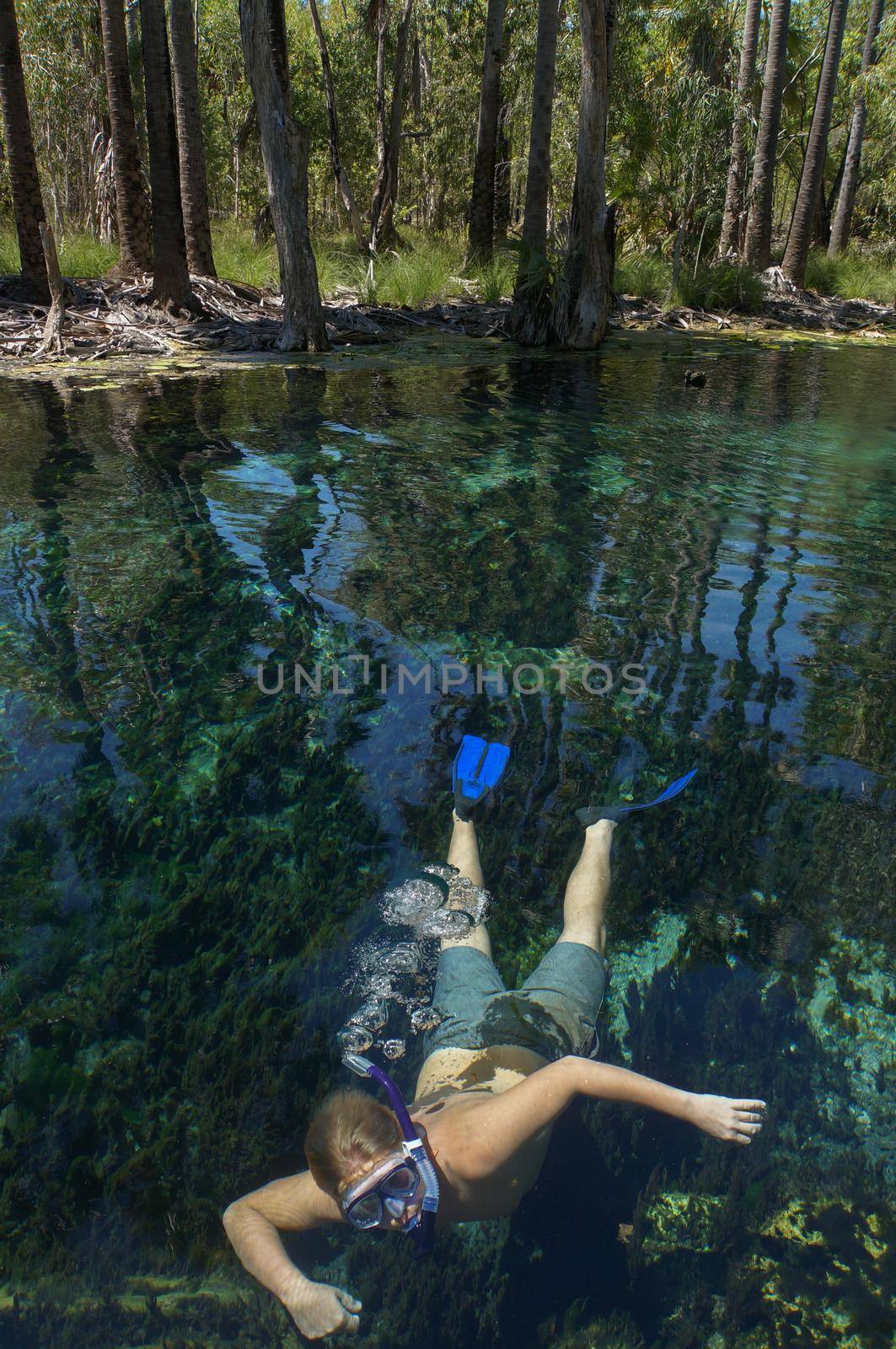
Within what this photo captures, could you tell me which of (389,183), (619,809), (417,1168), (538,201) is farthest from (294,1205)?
(389,183)

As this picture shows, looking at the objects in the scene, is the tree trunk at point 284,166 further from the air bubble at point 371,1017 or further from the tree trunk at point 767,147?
the tree trunk at point 767,147

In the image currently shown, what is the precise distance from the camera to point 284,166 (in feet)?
37.2

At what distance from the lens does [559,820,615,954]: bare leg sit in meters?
3.22

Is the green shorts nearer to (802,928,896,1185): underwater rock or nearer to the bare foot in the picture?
the bare foot

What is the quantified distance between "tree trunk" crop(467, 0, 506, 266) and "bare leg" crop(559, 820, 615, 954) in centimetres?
1727

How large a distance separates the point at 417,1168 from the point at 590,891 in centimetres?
119

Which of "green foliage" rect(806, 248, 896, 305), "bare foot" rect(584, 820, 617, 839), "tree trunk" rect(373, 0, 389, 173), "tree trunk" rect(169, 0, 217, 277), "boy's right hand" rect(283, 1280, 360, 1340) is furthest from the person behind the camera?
"green foliage" rect(806, 248, 896, 305)

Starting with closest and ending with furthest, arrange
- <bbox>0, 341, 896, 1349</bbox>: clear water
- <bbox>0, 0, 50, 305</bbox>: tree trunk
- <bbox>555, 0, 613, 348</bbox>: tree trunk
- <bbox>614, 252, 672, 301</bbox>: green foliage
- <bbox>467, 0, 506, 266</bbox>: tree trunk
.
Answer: <bbox>0, 341, 896, 1349</bbox>: clear water, <bbox>555, 0, 613, 348</bbox>: tree trunk, <bbox>0, 0, 50, 305</bbox>: tree trunk, <bbox>467, 0, 506, 266</bbox>: tree trunk, <bbox>614, 252, 672, 301</bbox>: green foliage

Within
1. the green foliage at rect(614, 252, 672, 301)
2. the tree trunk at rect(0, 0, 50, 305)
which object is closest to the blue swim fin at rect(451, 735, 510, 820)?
the tree trunk at rect(0, 0, 50, 305)

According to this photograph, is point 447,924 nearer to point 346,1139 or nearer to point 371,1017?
point 371,1017

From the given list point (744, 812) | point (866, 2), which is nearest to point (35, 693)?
point (744, 812)

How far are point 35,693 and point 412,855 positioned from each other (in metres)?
2.00

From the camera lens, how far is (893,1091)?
106 inches

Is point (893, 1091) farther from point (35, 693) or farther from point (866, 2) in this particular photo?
point (866, 2)
